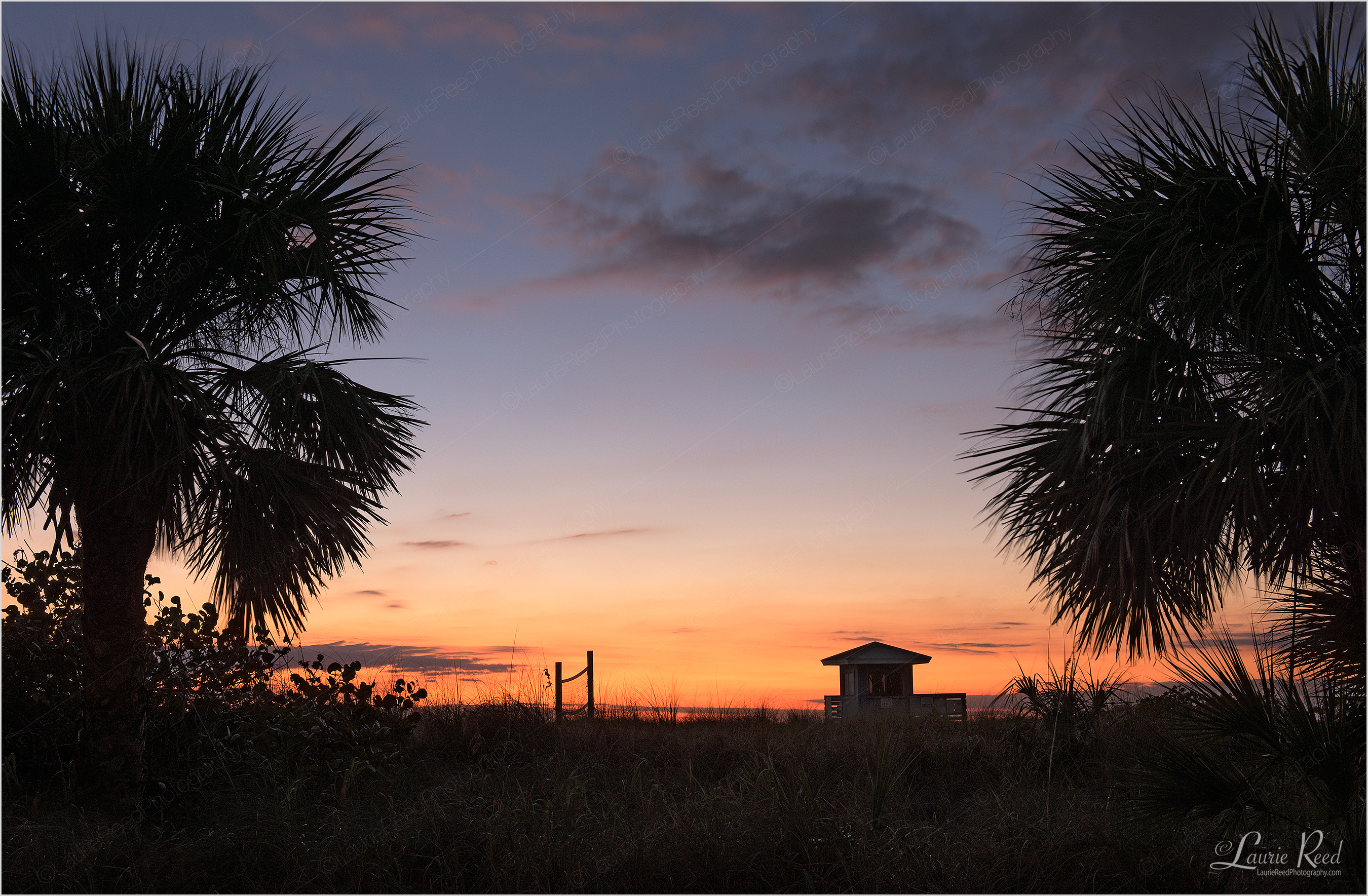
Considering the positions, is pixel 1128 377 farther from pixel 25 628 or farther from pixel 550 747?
pixel 25 628

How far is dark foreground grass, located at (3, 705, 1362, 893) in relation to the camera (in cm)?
549

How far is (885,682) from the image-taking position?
70.7 ft

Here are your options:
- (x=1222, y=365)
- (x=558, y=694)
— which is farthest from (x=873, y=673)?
(x=1222, y=365)

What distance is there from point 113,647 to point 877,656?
1720 centimetres

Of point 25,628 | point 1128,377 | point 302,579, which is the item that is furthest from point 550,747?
point 1128,377

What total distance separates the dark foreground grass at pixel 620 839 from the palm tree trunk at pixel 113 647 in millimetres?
302

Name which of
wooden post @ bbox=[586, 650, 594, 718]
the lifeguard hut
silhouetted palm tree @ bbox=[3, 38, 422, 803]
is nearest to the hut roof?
the lifeguard hut

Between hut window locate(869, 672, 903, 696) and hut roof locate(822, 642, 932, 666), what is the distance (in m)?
0.37

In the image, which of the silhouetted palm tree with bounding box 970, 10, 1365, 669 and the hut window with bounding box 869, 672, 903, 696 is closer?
the silhouetted palm tree with bounding box 970, 10, 1365, 669

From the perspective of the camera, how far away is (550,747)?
10.1 metres

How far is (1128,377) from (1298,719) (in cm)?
362

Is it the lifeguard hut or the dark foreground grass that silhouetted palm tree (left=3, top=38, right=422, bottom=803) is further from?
the lifeguard hut
